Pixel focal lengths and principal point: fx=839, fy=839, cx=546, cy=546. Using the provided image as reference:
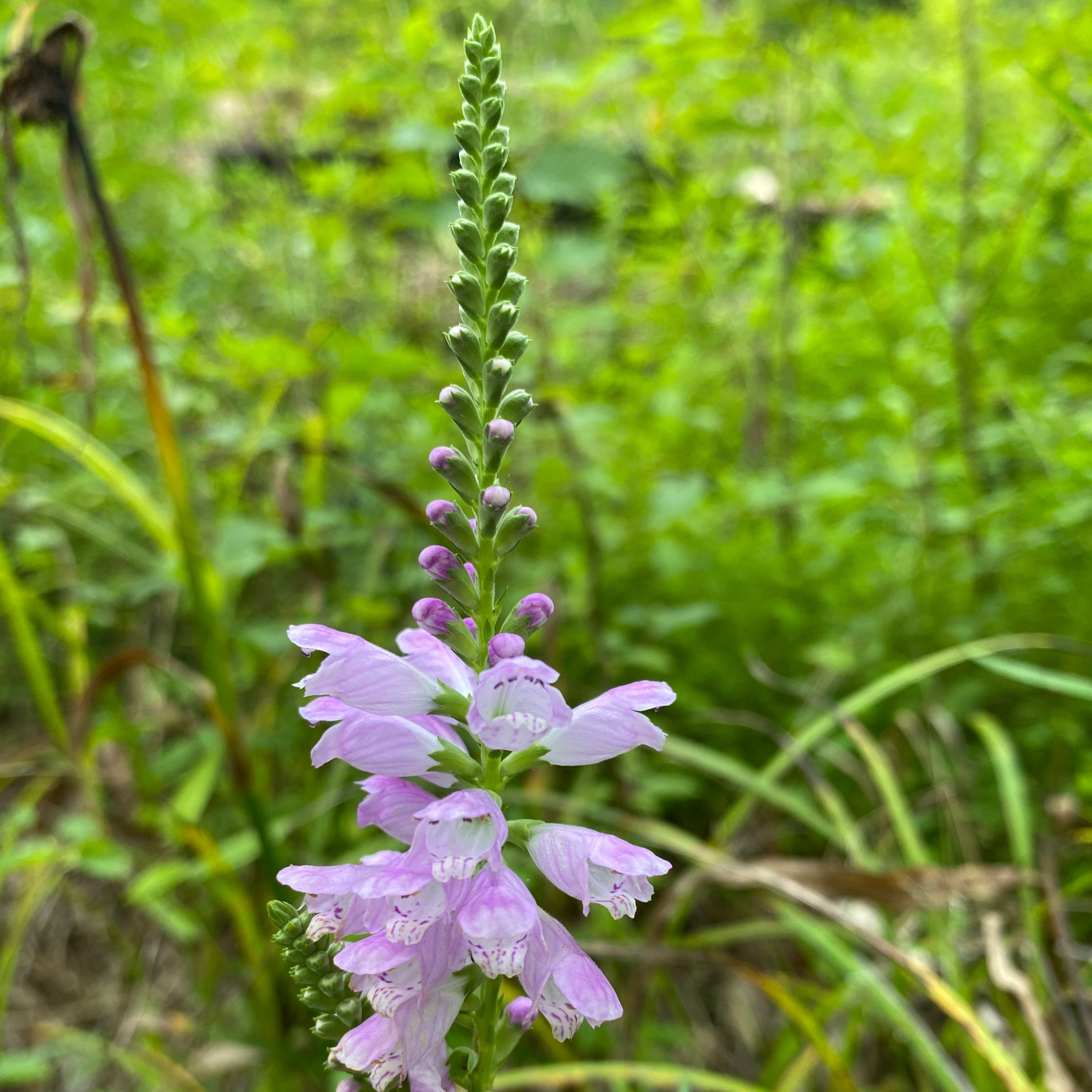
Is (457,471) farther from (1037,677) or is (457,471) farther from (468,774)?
(1037,677)

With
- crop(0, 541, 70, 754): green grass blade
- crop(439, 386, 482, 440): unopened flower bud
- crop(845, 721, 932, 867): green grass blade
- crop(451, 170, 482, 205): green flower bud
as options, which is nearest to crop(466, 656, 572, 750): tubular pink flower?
crop(439, 386, 482, 440): unopened flower bud

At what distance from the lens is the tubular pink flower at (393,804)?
0.95 m

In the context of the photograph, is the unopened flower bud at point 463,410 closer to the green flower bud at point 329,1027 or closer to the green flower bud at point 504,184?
the green flower bud at point 504,184

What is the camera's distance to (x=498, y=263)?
83 centimetres

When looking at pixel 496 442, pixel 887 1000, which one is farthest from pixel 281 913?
pixel 887 1000

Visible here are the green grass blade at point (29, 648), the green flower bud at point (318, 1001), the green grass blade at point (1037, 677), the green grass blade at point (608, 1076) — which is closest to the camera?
the green flower bud at point (318, 1001)

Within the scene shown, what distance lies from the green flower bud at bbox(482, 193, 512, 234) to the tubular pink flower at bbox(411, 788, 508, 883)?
1.86ft

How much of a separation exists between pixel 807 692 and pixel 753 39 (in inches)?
92.5

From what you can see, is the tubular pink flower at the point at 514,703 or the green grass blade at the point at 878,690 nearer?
the tubular pink flower at the point at 514,703

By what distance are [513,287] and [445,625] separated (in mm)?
364

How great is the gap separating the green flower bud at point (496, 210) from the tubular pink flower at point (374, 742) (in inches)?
20.5

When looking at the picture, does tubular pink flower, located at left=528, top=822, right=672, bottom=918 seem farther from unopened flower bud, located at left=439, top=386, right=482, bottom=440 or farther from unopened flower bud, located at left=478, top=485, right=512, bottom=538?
unopened flower bud, located at left=439, top=386, right=482, bottom=440

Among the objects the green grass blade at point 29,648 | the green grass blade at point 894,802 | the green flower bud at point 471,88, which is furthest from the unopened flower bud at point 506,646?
the green grass blade at point 29,648

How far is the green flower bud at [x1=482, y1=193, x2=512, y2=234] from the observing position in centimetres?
83
